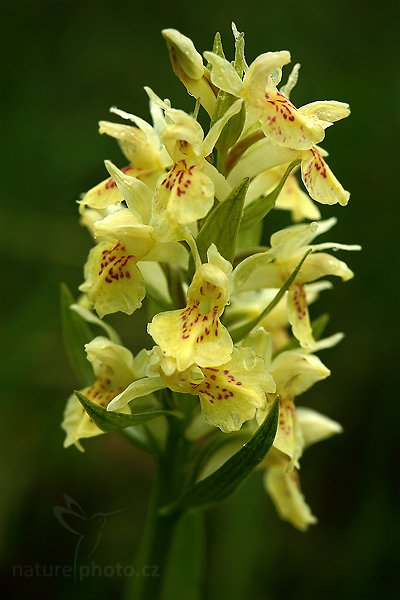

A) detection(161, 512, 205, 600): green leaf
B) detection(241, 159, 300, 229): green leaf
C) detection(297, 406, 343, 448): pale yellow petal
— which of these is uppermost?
detection(241, 159, 300, 229): green leaf

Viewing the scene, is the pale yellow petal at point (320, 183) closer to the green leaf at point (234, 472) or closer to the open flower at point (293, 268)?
the open flower at point (293, 268)

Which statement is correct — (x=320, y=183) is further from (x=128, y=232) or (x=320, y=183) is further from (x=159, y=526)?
(x=159, y=526)

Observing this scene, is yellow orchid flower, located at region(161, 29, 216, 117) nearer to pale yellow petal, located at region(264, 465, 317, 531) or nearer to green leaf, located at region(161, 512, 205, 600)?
pale yellow petal, located at region(264, 465, 317, 531)

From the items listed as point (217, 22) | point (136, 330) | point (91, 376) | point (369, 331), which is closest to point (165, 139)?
point (91, 376)

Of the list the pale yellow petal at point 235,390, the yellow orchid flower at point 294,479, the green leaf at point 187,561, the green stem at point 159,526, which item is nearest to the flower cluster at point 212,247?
the pale yellow petal at point 235,390

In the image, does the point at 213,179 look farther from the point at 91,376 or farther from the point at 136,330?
the point at 136,330

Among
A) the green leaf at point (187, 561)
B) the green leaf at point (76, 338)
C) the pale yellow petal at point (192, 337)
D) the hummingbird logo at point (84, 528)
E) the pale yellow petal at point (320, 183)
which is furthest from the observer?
the hummingbird logo at point (84, 528)

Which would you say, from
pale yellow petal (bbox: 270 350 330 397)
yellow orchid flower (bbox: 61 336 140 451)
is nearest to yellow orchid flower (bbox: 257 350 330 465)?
pale yellow petal (bbox: 270 350 330 397)
